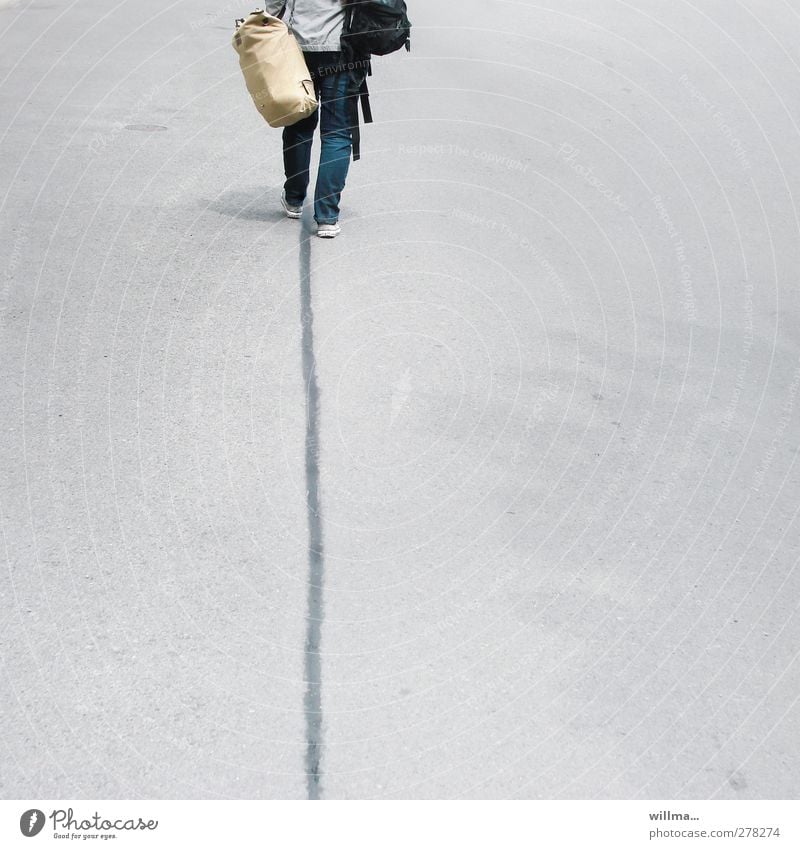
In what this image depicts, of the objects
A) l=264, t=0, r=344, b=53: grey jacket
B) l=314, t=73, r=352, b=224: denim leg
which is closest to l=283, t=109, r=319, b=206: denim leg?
l=314, t=73, r=352, b=224: denim leg

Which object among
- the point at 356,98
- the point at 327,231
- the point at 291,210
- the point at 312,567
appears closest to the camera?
the point at 312,567

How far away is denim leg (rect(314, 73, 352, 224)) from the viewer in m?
6.27

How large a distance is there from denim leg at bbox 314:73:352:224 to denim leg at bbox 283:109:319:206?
120 millimetres

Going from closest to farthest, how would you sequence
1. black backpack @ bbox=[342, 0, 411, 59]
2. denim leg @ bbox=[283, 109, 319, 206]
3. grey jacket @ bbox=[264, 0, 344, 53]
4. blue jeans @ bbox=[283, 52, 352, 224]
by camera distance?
1. black backpack @ bbox=[342, 0, 411, 59]
2. grey jacket @ bbox=[264, 0, 344, 53]
3. blue jeans @ bbox=[283, 52, 352, 224]
4. denim leg @ bbox=[283, 109, 319, 206]

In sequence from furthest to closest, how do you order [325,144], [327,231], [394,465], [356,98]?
1. [327,231]
2. [325,144]
3. [356,98]
4. [394,465]

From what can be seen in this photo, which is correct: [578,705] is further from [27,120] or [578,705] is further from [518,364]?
[27,120]

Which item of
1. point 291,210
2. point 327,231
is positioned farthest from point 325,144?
point 291,210

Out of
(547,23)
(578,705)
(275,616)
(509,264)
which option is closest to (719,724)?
(578,705)

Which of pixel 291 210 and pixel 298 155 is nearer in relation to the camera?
pixel 298 155

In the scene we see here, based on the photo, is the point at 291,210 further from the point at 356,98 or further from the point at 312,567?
the point at 312,567

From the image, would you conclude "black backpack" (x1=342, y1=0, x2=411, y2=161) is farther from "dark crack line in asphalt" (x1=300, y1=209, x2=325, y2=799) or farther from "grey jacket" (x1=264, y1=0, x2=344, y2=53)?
"dark crack line in asphalt" (x1=300, y1=209, x2=325, y2=799)

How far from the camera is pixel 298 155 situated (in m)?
6.66

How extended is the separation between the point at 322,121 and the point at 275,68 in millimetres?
559

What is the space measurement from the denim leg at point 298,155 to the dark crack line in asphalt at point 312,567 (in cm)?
94
